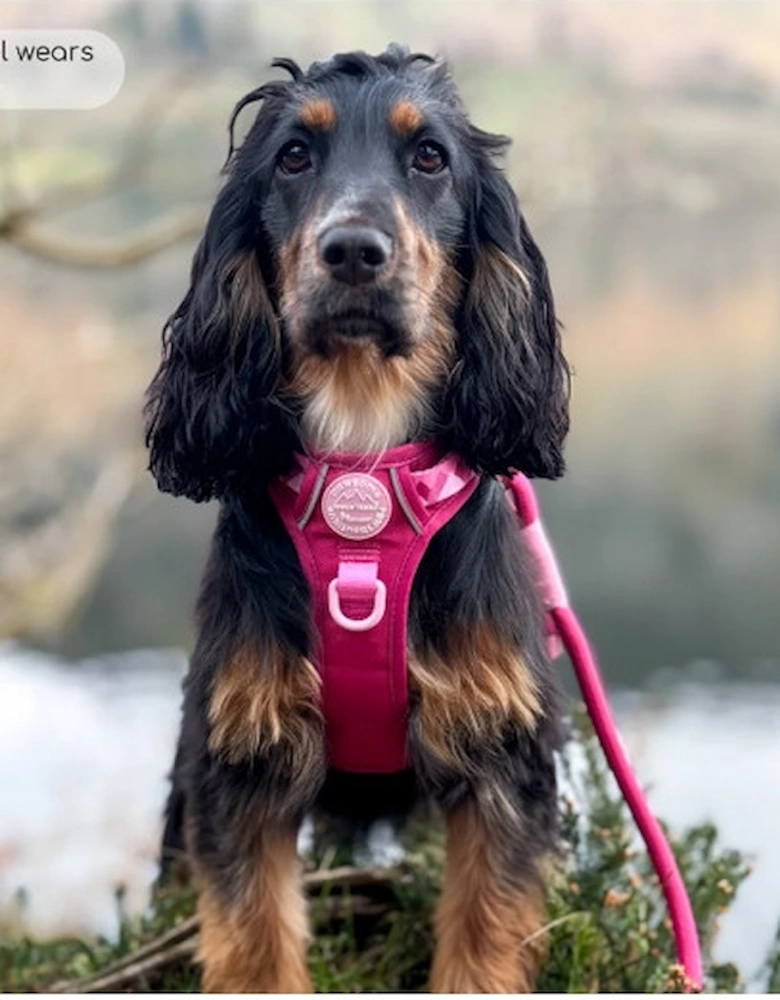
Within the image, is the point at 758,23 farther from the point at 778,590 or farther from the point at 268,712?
the point at 268,712

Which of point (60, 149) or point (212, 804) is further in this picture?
point (60, 149)

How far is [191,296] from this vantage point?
7.98 ft

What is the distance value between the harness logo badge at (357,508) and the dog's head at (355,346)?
4.7 inches

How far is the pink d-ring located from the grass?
2.40ft

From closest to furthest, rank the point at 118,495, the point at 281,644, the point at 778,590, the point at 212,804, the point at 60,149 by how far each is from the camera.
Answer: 1. the point at 281,644
2. the point at 212,804
3. the point at 60,149
4. the point at 778,590
5. the point at 118,495

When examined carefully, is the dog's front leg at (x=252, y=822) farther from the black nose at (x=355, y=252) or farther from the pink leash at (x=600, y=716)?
the black nose at (x=355, y=252)

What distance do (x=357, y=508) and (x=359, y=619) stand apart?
0.18 metres

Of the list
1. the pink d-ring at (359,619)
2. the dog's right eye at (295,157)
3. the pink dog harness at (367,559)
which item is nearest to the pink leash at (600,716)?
the pink dog harness at (367,559)

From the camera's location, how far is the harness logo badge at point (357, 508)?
227cm

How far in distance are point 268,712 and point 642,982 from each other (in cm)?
91

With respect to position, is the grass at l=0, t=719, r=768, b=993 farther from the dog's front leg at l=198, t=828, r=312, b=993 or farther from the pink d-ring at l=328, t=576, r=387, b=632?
the pink d-ring at l=328, t=576, r=387, b=632

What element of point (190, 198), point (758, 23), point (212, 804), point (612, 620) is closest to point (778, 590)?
point (612, 620)

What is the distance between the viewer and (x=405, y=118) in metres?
2.25

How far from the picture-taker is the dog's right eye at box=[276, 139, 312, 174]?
2289mm
